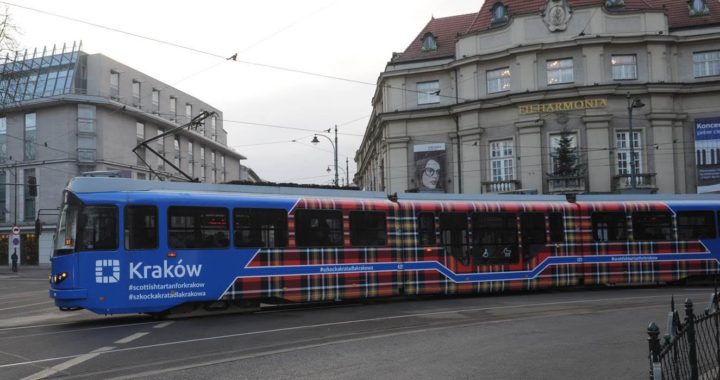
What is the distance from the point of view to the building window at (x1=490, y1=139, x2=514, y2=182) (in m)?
41.1

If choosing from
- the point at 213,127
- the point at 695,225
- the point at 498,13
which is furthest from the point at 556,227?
the point at 213,127

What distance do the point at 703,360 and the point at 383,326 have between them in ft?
19.4

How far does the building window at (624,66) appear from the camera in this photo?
3928cm

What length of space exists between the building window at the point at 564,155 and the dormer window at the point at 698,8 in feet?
41.4

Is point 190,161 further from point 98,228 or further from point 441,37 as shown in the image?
point 98,228

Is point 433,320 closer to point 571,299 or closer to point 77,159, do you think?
point 571,299

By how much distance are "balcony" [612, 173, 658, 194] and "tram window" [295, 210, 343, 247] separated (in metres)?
27.6

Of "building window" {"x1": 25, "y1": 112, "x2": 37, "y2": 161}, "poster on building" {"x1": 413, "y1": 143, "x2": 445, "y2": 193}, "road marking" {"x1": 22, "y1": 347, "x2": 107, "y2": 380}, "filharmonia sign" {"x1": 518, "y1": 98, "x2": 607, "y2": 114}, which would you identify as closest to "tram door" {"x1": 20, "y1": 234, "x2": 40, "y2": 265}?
"building window" {"x1": 25, "y1": 112, "x2": 37, "y2": 161}

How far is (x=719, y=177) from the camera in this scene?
3766cm

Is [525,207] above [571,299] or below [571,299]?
above

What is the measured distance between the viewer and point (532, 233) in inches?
709

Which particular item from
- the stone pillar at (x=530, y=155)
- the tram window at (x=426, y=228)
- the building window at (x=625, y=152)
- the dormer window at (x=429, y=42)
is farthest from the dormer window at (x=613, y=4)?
the tram window at (x=426, y=228)

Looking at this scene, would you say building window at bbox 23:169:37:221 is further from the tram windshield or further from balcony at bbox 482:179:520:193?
the tram windshield

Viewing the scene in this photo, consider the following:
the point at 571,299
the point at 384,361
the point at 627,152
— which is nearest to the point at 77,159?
the point at 627,152
